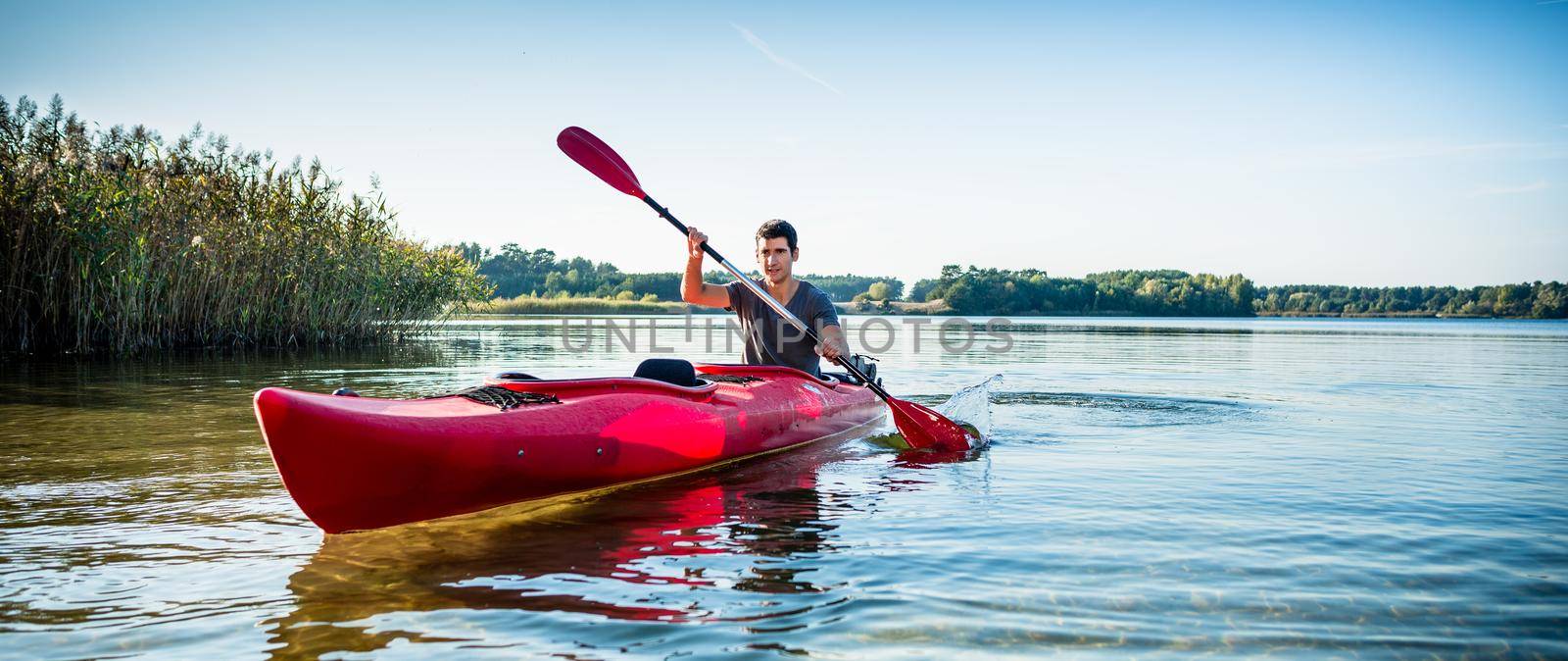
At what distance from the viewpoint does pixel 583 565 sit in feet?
10.1

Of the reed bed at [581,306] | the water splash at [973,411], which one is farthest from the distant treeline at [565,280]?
the water splash at [973,411]

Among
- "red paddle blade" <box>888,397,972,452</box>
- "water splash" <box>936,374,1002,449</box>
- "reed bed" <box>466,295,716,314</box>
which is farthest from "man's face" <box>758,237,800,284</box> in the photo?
"reed bed" <box>466,295,716,314</box>

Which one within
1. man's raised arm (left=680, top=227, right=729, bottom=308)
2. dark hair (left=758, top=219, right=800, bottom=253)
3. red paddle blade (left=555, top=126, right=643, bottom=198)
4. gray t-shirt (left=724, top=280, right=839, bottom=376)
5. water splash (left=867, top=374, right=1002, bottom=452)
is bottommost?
water splash (left=867, top=374, right=1002, bottom=452)

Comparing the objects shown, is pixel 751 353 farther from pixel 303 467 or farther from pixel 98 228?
pixel 98 228

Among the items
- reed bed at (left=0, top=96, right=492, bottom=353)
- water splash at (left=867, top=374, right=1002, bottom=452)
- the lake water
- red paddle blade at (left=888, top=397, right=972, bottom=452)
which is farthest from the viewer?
reed bed at (left=0, top=96, right=492, bottom=353)

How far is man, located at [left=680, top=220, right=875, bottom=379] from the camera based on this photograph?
5.78m

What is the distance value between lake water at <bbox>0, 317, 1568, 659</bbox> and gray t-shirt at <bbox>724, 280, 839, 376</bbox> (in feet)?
2.08

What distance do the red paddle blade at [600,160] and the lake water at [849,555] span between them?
7.13 ft

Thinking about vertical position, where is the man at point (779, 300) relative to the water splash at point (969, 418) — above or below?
above

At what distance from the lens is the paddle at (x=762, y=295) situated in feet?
18.7

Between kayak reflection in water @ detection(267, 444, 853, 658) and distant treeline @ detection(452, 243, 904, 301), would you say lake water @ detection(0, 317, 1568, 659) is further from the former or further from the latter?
distant treeline @ detection(452, 243, 904, 301)

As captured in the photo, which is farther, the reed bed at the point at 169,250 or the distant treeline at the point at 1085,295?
the distant treeline at the point at 1085,295

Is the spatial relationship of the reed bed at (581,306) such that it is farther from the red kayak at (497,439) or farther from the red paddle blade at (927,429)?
the red kayak at (497,439)

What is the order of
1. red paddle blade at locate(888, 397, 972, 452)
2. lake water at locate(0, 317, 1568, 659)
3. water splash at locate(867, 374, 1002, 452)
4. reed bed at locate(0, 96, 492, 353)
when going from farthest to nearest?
1. reed bed at locate(0, 96, 492, 353)
2. water splash at locate(867, 374, 1002, 452)
3. red paddle blade at locate(888, 397, 972, 452)
4. lake water at locate(0, 317, 1568, 659)
